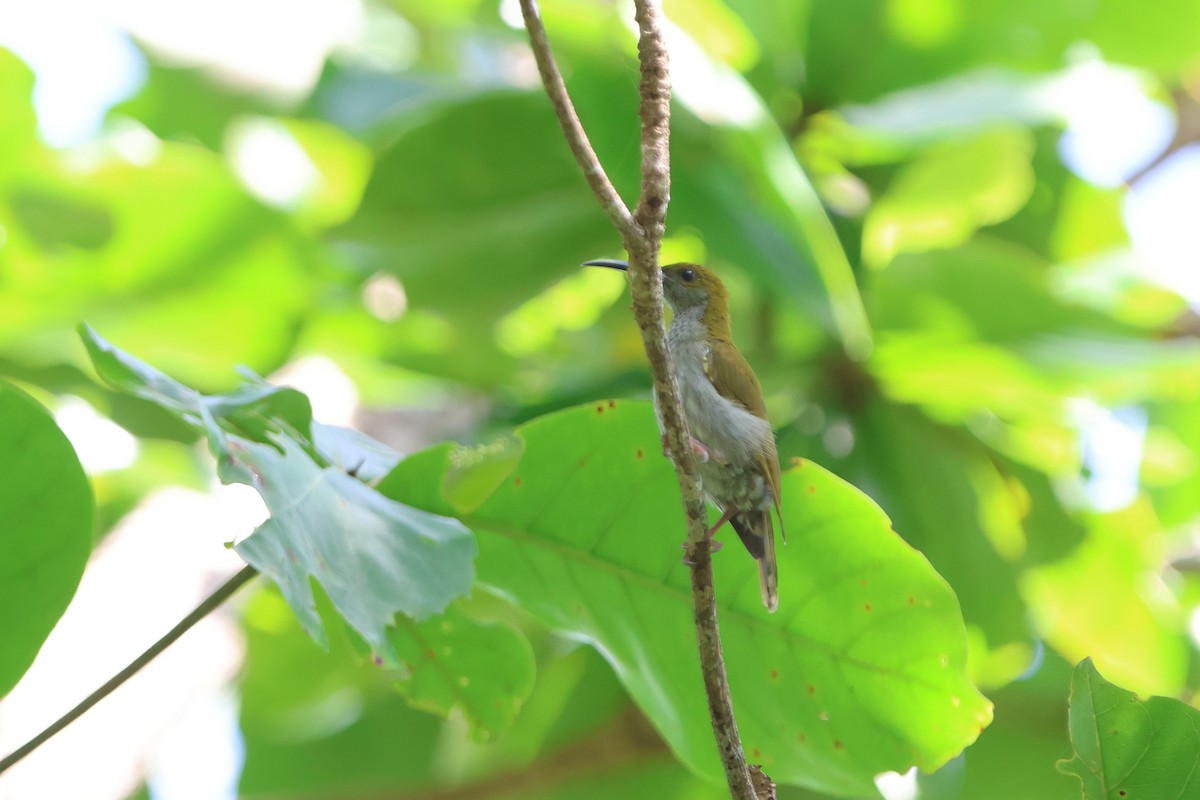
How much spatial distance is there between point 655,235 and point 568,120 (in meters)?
0.15

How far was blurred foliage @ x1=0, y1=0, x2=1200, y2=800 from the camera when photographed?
8.41 ft

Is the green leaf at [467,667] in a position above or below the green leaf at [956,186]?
below

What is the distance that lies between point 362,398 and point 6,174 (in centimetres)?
120

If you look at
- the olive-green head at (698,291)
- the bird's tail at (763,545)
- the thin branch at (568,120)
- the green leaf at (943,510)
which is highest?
the thin branch at (568,120)

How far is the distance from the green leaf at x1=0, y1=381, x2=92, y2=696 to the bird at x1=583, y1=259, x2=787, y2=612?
0.98 m

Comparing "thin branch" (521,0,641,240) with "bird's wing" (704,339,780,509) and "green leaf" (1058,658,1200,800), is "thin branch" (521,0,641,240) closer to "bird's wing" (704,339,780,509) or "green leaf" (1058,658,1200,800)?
"green leaf" (1058,658,1200,800)

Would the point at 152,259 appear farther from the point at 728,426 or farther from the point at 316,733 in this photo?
the point at 728,426

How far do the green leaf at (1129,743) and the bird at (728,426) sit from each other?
660mm

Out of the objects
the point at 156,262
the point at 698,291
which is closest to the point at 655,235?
the point at 698,291

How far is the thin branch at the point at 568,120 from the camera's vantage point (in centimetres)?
102

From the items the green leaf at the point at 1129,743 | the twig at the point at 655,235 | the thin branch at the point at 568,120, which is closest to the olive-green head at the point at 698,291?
the twig at the point at 655,235

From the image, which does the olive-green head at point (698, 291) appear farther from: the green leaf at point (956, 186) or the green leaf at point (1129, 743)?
the green leaf at point (1129, 743)

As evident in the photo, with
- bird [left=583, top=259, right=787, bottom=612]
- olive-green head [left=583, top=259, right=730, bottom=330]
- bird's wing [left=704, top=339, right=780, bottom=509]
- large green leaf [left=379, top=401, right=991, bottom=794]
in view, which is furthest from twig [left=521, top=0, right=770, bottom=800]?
olive-green head [left=583, top=259, right=730, bottom=330]

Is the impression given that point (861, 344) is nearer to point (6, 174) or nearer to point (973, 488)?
point (973, 488)
